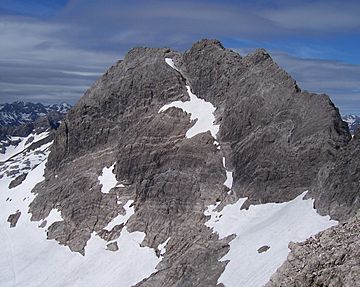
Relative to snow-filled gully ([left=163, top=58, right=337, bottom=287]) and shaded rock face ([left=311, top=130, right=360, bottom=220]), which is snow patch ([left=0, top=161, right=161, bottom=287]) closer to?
snow-filled gully ([left=163, top=58, right=337, bottom=287])

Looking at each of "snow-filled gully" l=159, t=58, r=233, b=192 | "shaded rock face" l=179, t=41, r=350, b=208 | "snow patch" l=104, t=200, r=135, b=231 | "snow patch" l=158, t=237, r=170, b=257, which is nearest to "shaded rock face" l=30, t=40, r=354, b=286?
"shaded rock face" l=179, t=41, r=350, b=208

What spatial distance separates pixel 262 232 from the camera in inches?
2571

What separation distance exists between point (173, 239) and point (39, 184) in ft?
154

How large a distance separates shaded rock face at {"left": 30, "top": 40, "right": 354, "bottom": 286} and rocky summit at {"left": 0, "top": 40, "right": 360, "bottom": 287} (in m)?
0.20

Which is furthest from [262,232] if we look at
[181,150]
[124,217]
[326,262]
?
[326,262]

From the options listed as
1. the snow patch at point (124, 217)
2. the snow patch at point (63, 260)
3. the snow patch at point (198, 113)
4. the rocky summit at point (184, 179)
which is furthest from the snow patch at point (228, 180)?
the snow patch at point (124, 217)

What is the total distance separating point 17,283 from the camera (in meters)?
92.4

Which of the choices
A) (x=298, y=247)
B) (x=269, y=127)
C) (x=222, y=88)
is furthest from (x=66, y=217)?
(x=298, y=247)

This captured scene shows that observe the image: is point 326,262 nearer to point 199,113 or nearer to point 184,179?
point 184,179

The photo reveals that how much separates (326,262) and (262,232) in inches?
1686

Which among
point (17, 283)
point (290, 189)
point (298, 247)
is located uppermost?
point (298, 247)

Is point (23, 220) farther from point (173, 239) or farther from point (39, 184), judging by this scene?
point (173, 239)

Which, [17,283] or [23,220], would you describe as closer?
[17,283]

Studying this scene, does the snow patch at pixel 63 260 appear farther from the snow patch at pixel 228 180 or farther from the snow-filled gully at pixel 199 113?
the snow-filled gully at pixel 199 113
